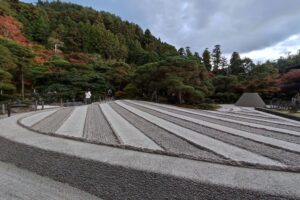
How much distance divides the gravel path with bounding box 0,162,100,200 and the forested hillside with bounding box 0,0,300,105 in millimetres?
13686

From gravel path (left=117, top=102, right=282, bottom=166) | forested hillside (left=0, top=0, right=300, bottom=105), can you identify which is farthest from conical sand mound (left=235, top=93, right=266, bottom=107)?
gravel path (left=117, top=102, right=282, bottom=166)

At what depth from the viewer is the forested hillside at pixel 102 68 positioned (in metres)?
18.2

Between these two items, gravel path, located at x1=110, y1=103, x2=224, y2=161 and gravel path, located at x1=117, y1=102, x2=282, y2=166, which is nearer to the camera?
gravel path, located at x1=117, y1=102, x2=282, y2=166

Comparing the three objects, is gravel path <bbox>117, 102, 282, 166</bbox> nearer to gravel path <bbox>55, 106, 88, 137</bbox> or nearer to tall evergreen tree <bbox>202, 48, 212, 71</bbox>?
gravel path <bbox>55, 106, 88, 137</bbox>

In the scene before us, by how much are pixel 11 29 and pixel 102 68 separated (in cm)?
1614

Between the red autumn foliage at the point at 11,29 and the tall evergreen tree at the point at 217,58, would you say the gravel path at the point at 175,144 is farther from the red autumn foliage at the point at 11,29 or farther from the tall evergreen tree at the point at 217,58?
the tall evergreen tree at the point at 217,58

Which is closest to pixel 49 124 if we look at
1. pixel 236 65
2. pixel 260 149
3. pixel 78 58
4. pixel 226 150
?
pixel 226 150

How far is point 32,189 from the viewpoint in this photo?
10.7 ft

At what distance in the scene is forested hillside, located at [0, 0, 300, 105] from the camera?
59.9 ft

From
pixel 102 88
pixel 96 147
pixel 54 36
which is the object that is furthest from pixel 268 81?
pixel 54 36

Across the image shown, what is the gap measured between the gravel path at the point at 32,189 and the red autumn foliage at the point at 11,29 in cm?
3625

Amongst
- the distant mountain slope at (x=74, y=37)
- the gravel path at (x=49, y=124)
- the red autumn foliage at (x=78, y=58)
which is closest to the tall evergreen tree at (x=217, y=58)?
the distant mountain slope at (x=74, y=37)

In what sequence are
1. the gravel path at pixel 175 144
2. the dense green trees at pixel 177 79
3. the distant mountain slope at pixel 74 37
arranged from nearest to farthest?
1. the gravel path at pixel 175 144
2. the dense green trees at pixel 177 79
3. the distant mountain slope at pixel 74 37

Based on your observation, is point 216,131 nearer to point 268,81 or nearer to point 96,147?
point 96,147
